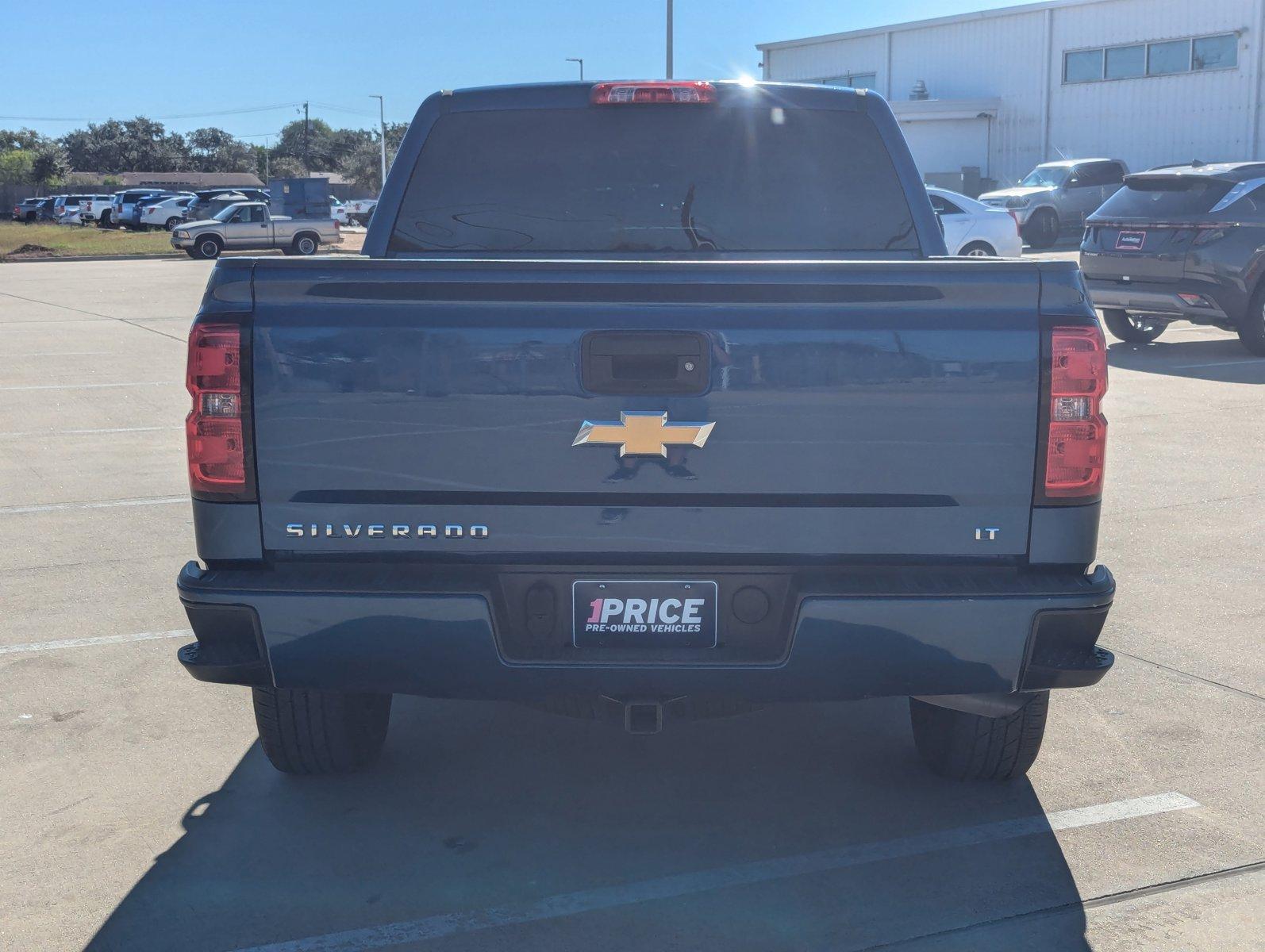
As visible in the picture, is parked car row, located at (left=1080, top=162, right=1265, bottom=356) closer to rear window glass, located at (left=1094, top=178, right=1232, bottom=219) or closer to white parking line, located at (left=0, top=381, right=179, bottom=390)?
rear window glass, located at (left=1094, top=178, right=1232, bottom=219)

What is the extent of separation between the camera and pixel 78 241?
172 feet

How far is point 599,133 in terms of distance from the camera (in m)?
4.73

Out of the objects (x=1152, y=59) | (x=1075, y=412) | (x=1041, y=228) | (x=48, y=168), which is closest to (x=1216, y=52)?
(x=1152, y=59)

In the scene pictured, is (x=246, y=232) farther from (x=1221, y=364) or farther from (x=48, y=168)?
(x=48, y=168)

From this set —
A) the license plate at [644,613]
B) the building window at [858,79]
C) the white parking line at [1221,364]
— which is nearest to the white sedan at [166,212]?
the building window at [858,79]

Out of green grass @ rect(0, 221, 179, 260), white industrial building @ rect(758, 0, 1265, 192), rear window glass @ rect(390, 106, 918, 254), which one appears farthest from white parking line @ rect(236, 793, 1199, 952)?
green grass @ rect(0, 221, 179, 260)

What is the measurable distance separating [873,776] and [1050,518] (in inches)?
50.2

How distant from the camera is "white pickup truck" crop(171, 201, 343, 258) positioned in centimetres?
4031

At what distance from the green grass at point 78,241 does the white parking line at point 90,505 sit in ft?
125

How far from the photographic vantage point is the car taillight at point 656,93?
4551 millimetres

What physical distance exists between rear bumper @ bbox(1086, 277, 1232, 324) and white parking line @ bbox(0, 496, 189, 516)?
9422mm

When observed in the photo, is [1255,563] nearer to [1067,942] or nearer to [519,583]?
[1067,942]

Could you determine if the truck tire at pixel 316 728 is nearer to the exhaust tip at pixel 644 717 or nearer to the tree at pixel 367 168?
the exhaust tip at pixel 644 717

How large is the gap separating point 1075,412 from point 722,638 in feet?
3.22
